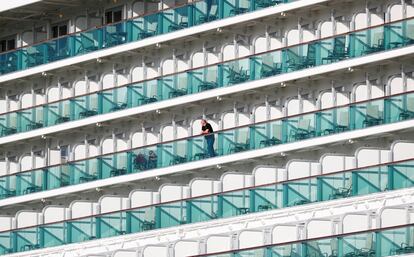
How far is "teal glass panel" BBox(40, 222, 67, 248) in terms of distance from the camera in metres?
69.9

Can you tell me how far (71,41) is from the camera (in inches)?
2813

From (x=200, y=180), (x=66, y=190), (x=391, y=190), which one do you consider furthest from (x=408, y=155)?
(x=66, y=190)

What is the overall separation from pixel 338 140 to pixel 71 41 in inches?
408

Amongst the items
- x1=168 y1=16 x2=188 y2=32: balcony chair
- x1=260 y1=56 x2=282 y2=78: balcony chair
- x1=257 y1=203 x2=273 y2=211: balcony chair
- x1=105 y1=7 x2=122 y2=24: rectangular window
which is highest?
x1=105 y1=7 x2=122 y2=24: rectangular window

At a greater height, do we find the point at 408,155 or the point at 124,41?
the point at 124,41

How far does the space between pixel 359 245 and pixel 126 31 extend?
38.0 feet

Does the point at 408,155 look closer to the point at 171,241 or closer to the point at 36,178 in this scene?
the point at 171,241

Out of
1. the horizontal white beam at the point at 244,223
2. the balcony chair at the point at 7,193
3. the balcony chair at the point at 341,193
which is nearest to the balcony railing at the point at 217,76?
the balcony chair at the point at 7,193

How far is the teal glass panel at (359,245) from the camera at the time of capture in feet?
197

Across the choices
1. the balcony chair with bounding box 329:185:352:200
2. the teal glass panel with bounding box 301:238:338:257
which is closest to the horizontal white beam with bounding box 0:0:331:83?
the balcony chair with bounding box 329:185:352:200

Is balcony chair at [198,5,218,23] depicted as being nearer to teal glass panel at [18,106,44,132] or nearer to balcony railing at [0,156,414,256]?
balcony railing at [0,156,414,256]

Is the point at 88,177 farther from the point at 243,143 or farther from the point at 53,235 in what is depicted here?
the point at 243,143

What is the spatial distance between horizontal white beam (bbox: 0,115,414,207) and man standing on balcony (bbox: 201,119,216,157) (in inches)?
6.8

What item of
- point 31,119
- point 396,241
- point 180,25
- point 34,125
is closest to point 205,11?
Result: point 180,25
